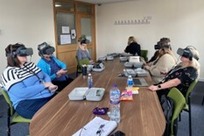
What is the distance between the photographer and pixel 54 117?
153 cm

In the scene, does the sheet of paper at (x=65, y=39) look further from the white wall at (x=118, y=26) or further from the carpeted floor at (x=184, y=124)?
the carpeted floor at (x=184, y=124)

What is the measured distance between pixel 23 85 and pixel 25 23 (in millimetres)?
Result: 3037

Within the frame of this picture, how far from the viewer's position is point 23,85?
2.25 m

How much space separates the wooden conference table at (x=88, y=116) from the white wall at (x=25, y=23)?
3.07 m

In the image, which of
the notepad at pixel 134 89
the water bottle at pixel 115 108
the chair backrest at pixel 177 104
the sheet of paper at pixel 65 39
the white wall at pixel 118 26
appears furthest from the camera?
the sheet of paper at pixel 65 39

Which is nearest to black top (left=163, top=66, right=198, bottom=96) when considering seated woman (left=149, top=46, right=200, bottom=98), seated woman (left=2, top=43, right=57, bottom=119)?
seated woman (left=149, top=46, right=200, bottom=98)

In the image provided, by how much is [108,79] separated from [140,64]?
39.0 inches

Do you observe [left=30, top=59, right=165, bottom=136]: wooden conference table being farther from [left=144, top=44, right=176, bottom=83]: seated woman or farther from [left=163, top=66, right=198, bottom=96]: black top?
[left=144, top=44, right=176, bottom=83]: seated woman

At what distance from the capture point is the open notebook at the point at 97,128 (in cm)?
124

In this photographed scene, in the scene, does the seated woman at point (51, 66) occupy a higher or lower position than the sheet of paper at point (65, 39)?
lower

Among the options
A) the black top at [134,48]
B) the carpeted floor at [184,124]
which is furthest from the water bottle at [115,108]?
the black top at [134,48]

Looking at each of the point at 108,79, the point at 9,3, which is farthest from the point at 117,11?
the point at 108,79

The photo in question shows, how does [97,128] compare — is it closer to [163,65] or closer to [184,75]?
[184,75]

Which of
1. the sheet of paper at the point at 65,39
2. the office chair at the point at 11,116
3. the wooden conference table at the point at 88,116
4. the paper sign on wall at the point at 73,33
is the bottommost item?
the office chair at the point at 11,116
